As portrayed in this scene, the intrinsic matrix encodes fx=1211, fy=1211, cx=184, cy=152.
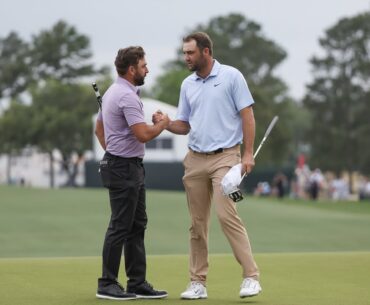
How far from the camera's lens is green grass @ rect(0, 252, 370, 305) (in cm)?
948

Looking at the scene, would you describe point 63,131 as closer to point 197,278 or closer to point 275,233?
point 275,233

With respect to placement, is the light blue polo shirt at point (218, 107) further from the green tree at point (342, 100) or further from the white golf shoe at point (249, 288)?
Result: the green tree at point (342, 100)

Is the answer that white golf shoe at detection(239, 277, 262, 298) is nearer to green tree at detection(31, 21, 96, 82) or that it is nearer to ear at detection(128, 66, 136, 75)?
ear at detection(128, 66, 136, 75)

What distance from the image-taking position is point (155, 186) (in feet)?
258

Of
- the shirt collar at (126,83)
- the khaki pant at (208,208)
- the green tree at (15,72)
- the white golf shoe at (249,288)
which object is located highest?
the green tree at (15,72)

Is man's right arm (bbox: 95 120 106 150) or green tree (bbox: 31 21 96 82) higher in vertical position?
green tree (bbox: 31 21 96 82)

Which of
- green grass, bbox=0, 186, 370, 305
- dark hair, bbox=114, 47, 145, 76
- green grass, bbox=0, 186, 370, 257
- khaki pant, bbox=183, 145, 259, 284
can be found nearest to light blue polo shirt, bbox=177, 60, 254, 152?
khaki pant, bbox=183, 145, 259, 284

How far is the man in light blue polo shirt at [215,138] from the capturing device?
9.55 meters

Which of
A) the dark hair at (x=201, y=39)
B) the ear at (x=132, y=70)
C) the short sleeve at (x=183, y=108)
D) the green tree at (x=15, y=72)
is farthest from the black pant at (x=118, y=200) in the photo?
the green tree at (x=15, y=72)

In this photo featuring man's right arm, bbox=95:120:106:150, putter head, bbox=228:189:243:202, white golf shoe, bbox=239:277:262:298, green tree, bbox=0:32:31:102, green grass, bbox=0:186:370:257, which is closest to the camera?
white golf shoe, bbox=239:277:262:298

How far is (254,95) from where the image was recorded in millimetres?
101812

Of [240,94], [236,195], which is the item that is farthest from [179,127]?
[236,195]

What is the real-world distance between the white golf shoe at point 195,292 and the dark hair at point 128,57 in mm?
1813

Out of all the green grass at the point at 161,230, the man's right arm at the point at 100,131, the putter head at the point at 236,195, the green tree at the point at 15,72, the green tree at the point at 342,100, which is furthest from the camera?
the green tree at the point at 15,72
